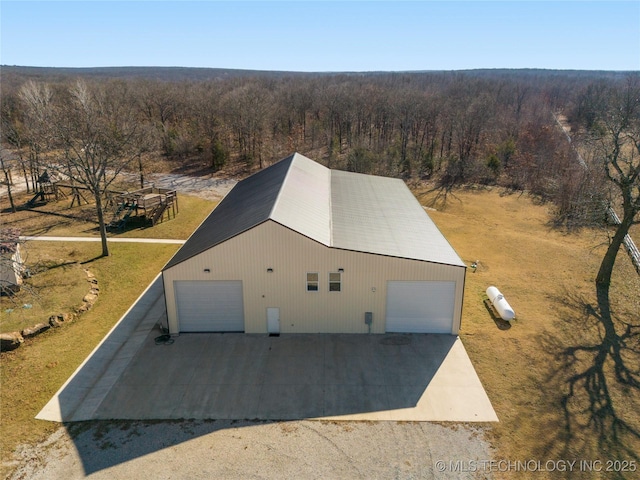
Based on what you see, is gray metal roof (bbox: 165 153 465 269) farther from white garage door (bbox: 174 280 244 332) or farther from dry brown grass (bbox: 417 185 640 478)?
dry brown grass (bbox: 417 185 640 478)

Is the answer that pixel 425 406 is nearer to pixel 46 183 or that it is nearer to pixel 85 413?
pixel 85 413

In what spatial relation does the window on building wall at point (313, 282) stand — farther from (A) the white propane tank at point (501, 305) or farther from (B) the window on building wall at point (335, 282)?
(A) the white propane tank at point (501, 305)

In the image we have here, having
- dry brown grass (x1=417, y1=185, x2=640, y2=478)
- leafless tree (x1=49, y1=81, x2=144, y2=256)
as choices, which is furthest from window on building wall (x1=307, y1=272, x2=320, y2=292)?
leafless tree (x1=49, y1=81, x2=144, y2=256)

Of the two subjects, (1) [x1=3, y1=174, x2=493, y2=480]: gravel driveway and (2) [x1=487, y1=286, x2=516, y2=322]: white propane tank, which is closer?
(1) [x1=3, y1=174, x2=493, y2=480]: gravel driveway

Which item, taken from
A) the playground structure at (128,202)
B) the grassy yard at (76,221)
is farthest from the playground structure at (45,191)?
the grassy yard at (76,221)

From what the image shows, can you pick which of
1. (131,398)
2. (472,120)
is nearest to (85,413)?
(131,398)

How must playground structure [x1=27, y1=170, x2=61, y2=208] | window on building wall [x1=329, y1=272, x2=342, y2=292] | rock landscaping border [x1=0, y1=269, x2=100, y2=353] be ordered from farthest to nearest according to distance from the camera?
playground structure [x1=27, y1=170, x2=61, y2=208] < window on building wall [x1=329, y1=272, x2=342, y2=292] < rock landscaping border [x1=0, y1=269, x2=100, y2=353]
